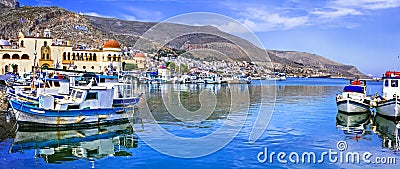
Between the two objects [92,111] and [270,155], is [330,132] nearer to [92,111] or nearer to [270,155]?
[270,155]

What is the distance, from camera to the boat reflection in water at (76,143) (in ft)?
48.3

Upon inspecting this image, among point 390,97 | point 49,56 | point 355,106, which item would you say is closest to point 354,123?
point 355,106

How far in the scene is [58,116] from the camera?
19.1 m

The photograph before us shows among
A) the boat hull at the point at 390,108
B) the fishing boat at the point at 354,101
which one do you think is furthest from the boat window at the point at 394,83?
the fishing boat at the point at 354,101

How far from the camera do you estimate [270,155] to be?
14.4 metres

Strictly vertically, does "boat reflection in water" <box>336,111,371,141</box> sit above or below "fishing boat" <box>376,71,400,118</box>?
below

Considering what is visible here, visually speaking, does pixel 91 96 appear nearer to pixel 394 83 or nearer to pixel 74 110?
pixel 74 110

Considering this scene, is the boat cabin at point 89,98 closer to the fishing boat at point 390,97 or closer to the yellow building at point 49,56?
the fishing boat at point 390,97

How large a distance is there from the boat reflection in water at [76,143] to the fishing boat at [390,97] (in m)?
15.0

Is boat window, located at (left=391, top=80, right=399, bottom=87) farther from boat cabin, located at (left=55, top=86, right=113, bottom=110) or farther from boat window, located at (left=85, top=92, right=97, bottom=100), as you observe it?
boat window, located at (left=85, top=92, right=97, bottom=100)

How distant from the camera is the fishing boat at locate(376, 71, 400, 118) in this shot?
22719 mm

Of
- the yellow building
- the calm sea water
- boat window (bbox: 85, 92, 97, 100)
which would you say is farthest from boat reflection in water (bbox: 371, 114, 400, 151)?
the yellow building

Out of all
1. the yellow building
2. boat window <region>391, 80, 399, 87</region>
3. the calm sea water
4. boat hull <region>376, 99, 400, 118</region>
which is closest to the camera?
the calm sea water

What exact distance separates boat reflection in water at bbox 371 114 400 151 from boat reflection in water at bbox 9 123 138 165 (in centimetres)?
1050
